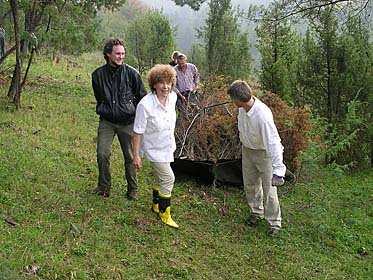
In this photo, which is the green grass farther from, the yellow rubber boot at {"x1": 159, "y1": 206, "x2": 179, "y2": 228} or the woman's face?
the woman's face

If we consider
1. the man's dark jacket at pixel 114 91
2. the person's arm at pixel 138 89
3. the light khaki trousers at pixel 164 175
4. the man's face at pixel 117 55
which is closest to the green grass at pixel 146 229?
the light khaki trousers at pixel 164 175

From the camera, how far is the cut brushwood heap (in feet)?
23.0

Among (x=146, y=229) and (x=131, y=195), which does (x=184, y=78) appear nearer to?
(x=131, y=195)

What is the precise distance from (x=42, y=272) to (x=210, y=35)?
60.9 ft

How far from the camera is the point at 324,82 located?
9758mm

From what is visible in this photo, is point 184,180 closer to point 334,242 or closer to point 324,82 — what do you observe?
point 334,242

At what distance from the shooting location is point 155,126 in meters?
4.68

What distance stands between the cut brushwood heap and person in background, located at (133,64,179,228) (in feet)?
6.30

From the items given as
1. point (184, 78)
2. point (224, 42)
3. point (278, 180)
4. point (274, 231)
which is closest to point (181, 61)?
point (184, 78)

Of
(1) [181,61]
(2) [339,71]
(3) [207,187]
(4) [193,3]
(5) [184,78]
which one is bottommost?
(3) [207,187]

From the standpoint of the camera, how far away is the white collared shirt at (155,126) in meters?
4.63

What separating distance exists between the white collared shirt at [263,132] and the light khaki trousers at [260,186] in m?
0.17

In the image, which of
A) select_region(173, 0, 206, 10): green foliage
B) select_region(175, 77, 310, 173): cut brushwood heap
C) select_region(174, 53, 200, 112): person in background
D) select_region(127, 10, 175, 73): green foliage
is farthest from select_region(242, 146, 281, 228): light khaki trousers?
select_region(127, 10, 175, 73): green foliage

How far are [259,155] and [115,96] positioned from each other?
5.60 ft
